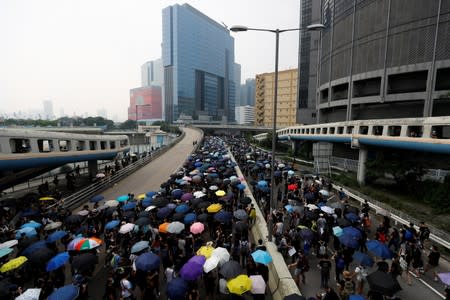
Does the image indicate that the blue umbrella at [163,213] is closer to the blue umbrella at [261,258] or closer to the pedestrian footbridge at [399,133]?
the blue umbrella at [261,258]

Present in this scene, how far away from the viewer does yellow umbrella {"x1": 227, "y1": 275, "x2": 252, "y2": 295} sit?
6.61m

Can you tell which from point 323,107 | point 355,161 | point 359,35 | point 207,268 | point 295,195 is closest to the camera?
point 207,268

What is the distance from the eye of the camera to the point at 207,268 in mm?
Result: 7488

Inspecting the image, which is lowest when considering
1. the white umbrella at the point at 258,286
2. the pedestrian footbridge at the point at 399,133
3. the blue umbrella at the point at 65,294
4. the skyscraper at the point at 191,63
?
the white umbrella at the point at 258,286

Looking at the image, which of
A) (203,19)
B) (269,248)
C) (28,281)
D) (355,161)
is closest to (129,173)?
(28,281)

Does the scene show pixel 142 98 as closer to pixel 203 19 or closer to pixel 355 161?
pixel 203 19

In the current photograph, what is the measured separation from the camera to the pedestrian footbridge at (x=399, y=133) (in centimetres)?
1619

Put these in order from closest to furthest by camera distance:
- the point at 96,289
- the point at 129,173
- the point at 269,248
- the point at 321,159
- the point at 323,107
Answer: the point at 96,289 → the point at 269,248 → the point at 129,173 → the point at 321,159 → the point at 323,107

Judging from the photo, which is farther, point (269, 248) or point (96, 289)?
point (269, 248)

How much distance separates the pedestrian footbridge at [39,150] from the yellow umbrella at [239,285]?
15537 mm

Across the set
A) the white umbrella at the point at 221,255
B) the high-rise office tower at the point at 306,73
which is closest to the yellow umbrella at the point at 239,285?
the white umbrella at the point at 221,255

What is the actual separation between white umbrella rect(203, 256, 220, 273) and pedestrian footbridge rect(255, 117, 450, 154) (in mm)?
17107

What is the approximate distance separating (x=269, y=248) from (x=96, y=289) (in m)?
7.16

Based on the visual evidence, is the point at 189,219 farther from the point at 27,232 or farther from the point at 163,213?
the point at 27,232
